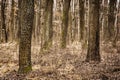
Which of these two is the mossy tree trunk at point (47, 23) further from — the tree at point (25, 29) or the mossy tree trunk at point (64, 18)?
the tree at point (25, 29)

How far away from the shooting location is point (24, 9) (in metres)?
10.7

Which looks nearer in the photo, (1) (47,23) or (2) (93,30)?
(2) (93,30)

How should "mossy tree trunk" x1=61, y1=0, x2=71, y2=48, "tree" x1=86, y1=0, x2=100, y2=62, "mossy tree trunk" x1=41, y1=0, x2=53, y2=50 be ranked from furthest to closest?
1. "mossy tree trunk" x1=61, y1=0, x2=71, y2=48
2. "mossy tree trunk" x1=41, y1=0, x2=53, y2=50
3. "tree" x1=86, y1=0, x2=100, y2=62

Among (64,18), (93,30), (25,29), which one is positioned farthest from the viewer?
(64,18)

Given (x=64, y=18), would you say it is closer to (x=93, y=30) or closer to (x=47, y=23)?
(x=47, y=23)

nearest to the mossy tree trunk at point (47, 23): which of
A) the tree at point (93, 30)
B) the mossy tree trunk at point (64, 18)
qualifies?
the mossy tree trunk at point (64, 18)

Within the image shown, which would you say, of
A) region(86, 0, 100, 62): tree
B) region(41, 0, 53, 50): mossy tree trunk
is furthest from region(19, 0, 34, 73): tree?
region(41, 0, 53, 50): mossy tree trunk

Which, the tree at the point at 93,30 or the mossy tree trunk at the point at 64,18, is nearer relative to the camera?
the tree at the point at 93,30

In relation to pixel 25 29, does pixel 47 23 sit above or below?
below

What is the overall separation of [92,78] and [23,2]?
392 cm

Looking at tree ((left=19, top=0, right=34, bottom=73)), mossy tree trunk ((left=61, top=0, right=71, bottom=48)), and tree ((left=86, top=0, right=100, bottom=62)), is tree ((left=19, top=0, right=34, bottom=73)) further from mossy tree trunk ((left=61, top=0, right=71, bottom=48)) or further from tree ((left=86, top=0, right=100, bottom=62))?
mossy tree trunk ((left=61, top=0, right=71, bottom=48))

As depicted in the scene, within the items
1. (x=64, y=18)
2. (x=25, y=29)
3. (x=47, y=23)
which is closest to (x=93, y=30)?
(x=25, y=29)

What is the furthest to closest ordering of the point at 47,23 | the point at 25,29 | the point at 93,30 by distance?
the point at 47,23
the point at 93,30
the point at 25,29

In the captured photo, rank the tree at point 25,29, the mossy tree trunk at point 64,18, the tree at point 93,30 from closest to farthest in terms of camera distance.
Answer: the tree at point 25,29
the tree at point 93,30
the mossy tree trunk at point 64,18
